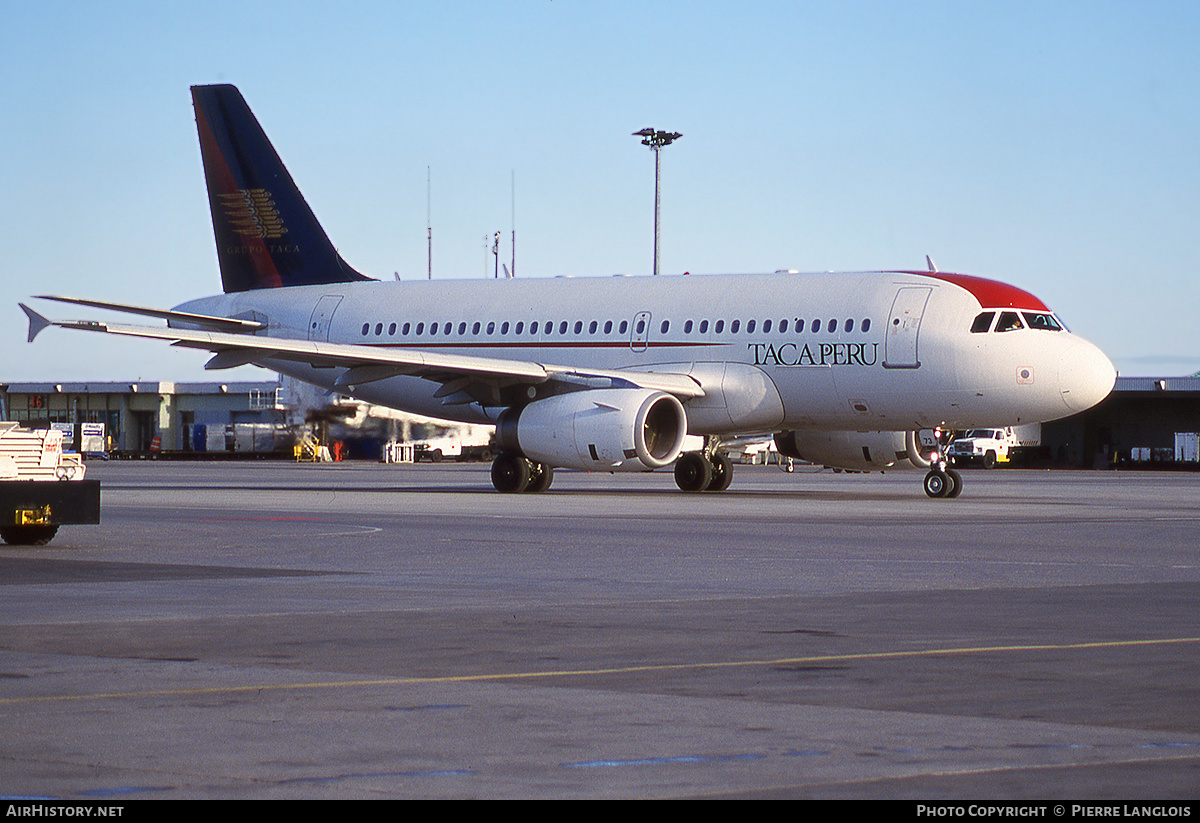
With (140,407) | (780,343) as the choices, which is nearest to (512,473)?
(780,343)

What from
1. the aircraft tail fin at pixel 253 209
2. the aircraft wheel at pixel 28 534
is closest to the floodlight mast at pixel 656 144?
the aircraft tail fin at pixel 253 209

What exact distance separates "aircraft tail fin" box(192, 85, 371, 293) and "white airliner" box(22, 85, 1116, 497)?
1557 millimetres

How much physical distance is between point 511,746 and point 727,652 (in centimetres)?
297

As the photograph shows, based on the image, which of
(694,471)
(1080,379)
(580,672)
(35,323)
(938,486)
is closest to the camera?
(580,672)

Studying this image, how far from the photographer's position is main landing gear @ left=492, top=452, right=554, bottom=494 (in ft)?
105

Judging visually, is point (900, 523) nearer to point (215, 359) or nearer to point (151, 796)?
point (215, 359)

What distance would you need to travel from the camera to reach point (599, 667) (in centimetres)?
853

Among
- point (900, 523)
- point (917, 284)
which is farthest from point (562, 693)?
point (917, 284)

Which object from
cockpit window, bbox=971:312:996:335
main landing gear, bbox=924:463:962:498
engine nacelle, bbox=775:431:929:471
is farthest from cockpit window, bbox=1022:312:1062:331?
engine nacelle, bbox=775:431:929:471

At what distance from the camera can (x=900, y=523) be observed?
21.9 metres

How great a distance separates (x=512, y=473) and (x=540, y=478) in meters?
0.62

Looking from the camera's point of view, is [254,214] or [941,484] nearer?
[941,484]

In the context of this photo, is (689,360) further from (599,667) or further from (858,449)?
(599,667)

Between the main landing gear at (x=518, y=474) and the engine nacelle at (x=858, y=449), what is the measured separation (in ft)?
17.1
